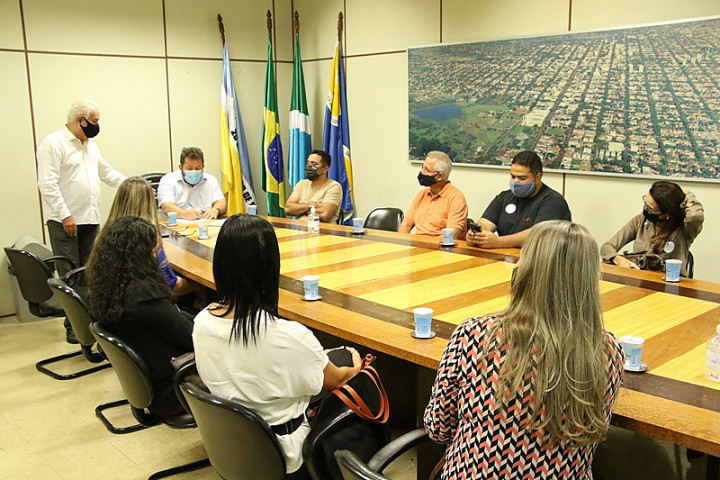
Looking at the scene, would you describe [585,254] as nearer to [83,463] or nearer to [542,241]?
[542,241]

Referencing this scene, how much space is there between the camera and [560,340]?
4.78ft

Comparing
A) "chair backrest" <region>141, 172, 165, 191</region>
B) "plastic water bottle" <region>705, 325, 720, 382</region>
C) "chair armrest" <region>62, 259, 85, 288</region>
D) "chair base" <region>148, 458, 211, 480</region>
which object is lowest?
"chair base" <region>148, 458, 211, 480</region>

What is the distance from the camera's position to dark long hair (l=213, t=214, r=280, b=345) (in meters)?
1.89

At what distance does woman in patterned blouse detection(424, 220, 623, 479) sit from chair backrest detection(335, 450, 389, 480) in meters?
0.23

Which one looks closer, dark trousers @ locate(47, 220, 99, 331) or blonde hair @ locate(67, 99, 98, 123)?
blonde hair @ locate(67, 99, 98, 123)

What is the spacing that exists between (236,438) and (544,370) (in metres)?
0.91

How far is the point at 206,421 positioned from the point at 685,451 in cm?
218

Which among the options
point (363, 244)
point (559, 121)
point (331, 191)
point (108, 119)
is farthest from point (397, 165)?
point (108, 119)

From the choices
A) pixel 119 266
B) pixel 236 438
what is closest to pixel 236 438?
pixel 236 438

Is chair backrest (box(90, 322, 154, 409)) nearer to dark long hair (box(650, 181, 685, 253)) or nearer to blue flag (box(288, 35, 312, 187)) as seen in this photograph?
dark long hair (box(650, 181, 685, 253))

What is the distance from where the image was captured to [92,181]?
4984 millimetres

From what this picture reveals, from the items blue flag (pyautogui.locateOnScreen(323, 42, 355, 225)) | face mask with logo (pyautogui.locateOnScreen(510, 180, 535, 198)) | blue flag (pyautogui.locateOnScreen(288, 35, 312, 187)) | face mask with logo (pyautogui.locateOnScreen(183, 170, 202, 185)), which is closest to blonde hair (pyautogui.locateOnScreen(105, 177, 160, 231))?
face mask with logo (pyautogui.locateOnScreen(183, 170, 202, 185))

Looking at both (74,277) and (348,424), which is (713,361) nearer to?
(348,424)

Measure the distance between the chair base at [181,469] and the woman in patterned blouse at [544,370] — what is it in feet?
6.05
